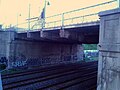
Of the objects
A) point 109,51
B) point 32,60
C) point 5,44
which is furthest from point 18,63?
point 109,51

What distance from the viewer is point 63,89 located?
13023 millimetres

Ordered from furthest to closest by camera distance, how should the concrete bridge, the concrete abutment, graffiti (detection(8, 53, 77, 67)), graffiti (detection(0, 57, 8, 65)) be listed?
graffiti (detection(8, 53, 77, 67)) → graffiti (detection(0, 57, 8, 65)) → the concrete abutment → the concrete bridge

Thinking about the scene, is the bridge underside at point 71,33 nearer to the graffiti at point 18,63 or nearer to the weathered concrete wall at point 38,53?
the weathered concrete wall at point 38,53

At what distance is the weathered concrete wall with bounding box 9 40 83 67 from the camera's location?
2342cm

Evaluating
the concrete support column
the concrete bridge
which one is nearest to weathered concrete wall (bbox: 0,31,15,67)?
the concrete bridge

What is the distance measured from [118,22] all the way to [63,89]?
6.48 m

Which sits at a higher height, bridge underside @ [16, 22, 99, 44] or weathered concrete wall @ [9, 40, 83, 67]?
bridge underside @ [16, 22, 99, 44]

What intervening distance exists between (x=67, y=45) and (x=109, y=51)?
2203 centimetres

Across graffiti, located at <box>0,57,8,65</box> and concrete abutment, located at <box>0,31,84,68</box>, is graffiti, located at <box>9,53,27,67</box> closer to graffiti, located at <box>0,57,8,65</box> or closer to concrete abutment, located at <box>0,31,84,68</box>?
concrete abutment, located at <box>0,31,84,68</box>

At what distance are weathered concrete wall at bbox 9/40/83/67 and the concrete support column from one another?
15.6 metres

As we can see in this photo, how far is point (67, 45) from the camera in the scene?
3131cm

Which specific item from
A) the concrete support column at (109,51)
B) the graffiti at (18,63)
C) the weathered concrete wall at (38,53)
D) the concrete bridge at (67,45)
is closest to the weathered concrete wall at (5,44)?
the concrete bridge at (67,45)

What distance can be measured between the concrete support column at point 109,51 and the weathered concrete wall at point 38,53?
51.0ft

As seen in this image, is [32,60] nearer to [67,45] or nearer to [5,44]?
[5,44]
